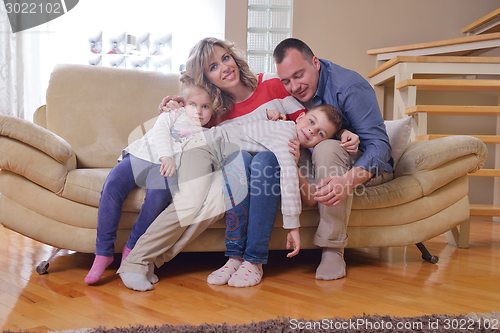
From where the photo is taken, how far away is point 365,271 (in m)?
1.46

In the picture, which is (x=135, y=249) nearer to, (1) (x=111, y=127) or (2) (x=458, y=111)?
(1) (x=111, y=127)

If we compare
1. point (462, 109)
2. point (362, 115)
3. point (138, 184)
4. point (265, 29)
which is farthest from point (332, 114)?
point (265, 29)

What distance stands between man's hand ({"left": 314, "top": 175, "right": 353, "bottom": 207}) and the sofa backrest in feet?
3.25

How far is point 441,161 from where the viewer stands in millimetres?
1524

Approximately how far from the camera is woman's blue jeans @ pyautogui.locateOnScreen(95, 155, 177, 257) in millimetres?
1275

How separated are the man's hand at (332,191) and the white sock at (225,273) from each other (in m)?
0.35

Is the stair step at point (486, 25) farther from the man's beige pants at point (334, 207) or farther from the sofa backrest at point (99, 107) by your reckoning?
the sofa backrest at point (99, 107)

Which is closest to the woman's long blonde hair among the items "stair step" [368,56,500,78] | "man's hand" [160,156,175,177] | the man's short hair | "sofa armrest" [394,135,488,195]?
the man's short hair

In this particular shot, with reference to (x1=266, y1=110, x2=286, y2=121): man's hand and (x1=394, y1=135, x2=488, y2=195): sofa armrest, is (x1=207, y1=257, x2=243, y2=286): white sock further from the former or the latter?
(x1=394, y1=135, x2=488, y2=195): sofa armrest

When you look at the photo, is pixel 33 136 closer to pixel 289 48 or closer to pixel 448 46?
pixel 289 48

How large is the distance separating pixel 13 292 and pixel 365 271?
1.20 m

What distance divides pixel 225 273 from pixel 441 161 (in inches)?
37.7

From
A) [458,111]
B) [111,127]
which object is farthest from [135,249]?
[458,111]

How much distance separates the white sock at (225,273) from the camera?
126 cm
